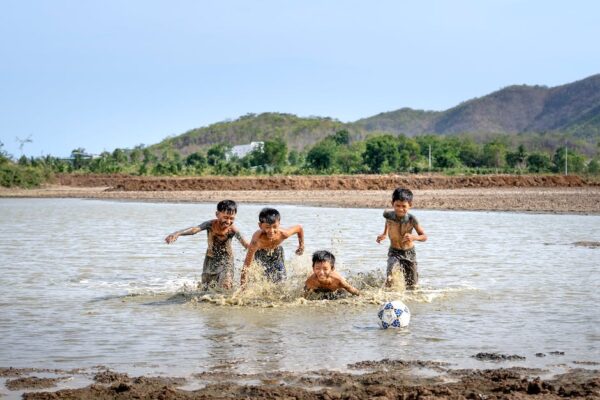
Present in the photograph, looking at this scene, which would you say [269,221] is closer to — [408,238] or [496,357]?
[408,238]

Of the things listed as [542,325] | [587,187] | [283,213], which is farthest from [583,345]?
[587,187]

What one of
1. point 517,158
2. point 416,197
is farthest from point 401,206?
point 517,158

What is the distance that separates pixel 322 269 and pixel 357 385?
428 cm

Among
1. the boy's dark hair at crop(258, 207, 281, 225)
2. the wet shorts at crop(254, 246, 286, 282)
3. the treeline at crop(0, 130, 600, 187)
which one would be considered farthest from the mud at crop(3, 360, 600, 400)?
the treeline at crop(0, 130, 600, 187)

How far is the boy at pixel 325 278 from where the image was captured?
37.4 ft

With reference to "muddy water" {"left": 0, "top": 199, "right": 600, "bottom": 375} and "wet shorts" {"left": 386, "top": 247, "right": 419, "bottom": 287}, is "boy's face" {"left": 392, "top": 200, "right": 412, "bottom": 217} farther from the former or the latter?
"muddy water" {"left": 0, "top": 199, "right": 600, "bottom": 375}

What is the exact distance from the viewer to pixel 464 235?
23.1m

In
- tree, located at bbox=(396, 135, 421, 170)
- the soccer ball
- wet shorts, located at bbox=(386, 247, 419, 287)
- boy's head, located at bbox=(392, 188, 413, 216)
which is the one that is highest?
tree, located at bbox=(396, 135, 421, 170)

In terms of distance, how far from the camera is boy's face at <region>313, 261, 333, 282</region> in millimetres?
11375

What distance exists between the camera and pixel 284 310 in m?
11.3

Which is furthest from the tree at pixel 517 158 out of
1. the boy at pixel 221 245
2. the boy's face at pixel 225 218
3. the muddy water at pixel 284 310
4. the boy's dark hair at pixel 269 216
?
the boy's dark hair at pixel 269 216

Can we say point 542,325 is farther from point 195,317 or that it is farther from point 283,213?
point 283,213

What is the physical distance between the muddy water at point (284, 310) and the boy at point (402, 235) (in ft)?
1.12

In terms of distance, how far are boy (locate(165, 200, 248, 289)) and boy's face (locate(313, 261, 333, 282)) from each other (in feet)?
3.83
